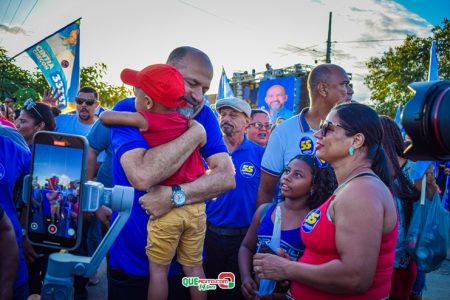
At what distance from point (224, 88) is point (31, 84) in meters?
22.9

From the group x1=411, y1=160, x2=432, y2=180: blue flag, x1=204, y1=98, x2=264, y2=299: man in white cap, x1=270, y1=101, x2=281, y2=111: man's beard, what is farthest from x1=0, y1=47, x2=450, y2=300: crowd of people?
x1=270, y1=101, x2=281, y2=111: man's beard

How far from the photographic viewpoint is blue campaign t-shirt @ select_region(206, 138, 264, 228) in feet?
12.3

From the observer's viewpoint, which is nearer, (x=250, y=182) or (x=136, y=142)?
(x=136, y=142)

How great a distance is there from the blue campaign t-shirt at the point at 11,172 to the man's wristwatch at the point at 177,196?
81 cm

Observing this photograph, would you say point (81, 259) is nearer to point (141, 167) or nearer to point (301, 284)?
point (141, 167)

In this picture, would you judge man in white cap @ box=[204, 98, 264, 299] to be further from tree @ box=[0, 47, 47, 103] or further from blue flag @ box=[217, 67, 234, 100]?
tree @ box=[0, 47, 47, 103]

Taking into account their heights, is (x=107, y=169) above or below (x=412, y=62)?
below

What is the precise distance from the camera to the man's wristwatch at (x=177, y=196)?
204 centimetres

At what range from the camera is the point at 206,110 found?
7.98 feet

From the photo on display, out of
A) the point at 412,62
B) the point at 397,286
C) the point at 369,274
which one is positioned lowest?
the point at 397,286

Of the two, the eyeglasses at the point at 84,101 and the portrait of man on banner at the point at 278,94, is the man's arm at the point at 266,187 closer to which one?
the eyeglasses at the point at 84,101

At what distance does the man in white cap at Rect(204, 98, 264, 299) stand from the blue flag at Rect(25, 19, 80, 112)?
505cm

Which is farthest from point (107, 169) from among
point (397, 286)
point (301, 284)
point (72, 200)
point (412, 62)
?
point (412, 62)

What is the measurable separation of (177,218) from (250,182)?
75.3 inches
